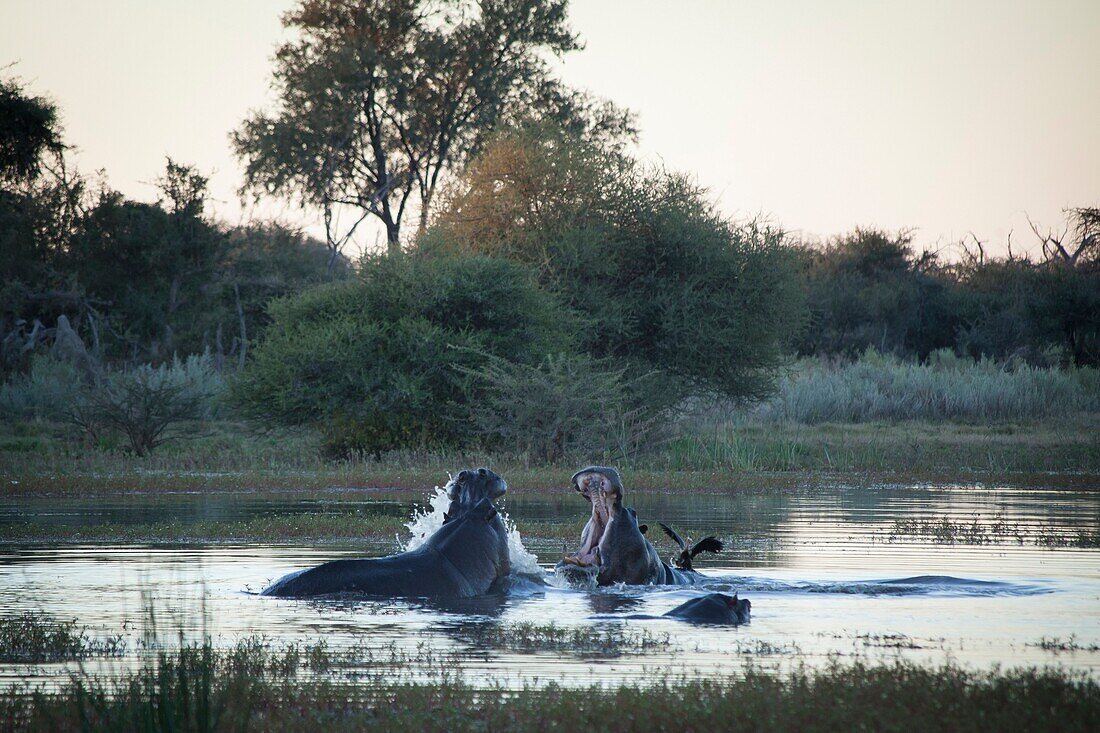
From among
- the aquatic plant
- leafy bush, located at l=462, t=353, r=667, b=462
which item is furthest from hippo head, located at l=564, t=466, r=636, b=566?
leafy bush, located at l=462, t=353, r=667, b=462

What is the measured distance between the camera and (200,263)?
144 ft

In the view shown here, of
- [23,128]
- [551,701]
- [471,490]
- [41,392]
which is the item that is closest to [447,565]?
Result: [471,490]

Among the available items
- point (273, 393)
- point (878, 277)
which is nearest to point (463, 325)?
point (273, 393)

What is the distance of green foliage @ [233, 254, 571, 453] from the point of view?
1051 inches

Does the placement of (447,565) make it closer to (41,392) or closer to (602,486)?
(602,486)

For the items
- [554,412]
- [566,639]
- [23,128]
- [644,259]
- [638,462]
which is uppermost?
[23,128]

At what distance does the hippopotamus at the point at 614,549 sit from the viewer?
1112 cm

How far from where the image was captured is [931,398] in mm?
34156

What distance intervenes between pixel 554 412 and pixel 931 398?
1278cm

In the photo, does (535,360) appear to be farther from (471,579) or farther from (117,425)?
(471,579)

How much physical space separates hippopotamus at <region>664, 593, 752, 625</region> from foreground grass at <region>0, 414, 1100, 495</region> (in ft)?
38.0

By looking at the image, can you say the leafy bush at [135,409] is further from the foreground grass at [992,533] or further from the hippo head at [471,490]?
the hippo head at [471,490]

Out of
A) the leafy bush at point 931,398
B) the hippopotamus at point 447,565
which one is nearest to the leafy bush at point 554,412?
the leafy bush at point 931,398

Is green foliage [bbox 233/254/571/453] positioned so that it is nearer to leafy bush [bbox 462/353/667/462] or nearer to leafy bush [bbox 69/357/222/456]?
leafy bush [bbox 462/353/667/462]
